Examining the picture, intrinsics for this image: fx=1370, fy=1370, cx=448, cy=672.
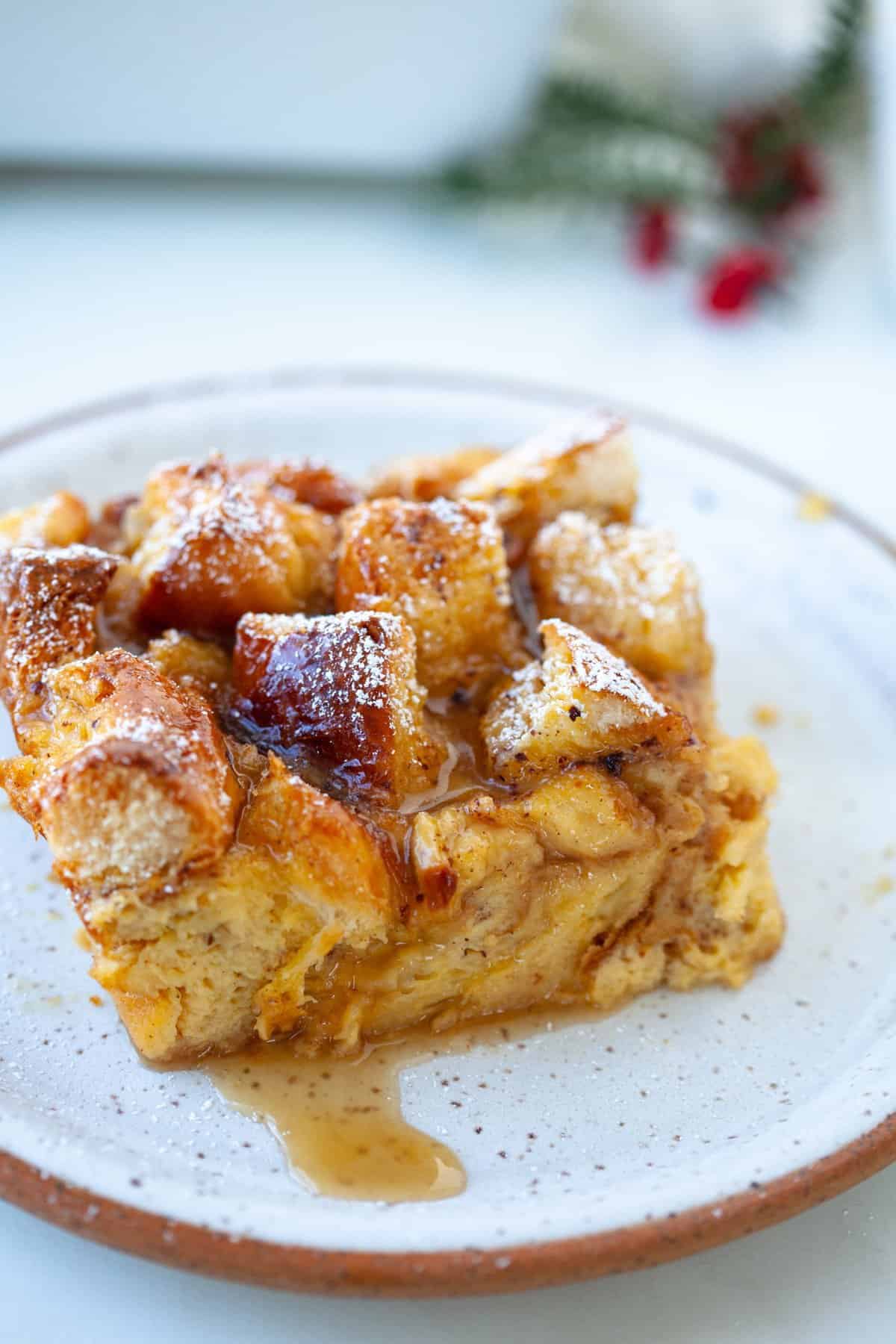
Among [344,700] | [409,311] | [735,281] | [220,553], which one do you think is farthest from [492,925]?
[735,281]

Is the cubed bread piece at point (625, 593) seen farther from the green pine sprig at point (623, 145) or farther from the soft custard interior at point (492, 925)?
the green pine sprig at point (623, 145)

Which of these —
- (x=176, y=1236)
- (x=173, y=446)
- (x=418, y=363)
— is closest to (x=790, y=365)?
(x=418, y=363)

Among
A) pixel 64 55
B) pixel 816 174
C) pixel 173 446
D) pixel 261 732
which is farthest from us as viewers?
pixel 816 174

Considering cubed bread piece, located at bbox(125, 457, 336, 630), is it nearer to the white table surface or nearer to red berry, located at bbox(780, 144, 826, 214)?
the white table surface

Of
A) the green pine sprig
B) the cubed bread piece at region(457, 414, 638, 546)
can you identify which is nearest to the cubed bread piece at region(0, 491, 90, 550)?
the cubed bread piece at region(457, 414, 638, 546)

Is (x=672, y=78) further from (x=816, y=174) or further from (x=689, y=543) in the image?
(x=689, y=543)

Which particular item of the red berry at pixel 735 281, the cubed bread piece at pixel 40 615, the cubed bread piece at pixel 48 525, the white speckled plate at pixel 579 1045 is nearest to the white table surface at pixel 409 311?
the red berry at pixel 735 281
